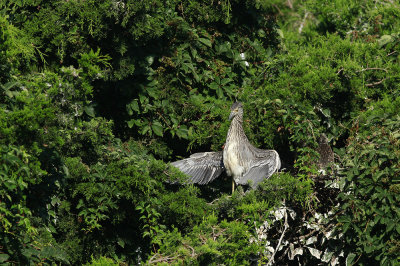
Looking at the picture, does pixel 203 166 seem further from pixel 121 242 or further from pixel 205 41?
pixel 205 41

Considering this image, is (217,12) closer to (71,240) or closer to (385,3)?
(385,3)

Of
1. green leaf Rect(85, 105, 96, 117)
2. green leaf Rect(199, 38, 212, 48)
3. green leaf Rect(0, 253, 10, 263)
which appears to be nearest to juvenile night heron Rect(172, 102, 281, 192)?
green leaf Rect(199, 38, 212, 48)

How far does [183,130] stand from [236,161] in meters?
0.71

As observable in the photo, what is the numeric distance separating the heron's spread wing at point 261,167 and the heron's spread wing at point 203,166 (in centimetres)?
32

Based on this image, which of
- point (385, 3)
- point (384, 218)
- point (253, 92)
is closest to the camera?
point (384, 218)

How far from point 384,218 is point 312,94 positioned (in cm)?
162

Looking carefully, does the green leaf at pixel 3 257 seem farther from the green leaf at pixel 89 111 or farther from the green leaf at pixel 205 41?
the green leaf at pixel 205 41

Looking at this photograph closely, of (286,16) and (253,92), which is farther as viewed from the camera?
(286,16)

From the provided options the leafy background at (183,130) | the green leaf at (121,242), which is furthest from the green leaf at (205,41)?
the green leaf at (121,242)

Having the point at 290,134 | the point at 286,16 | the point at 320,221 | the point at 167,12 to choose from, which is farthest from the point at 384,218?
the point at 286,16

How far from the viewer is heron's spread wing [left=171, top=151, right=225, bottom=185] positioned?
6.32 metres

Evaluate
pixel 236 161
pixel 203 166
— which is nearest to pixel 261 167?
pixel 236 161

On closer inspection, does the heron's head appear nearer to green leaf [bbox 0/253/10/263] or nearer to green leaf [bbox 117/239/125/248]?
green leaf [bbox 117/239/125/248]

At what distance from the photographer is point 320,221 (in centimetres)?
566
